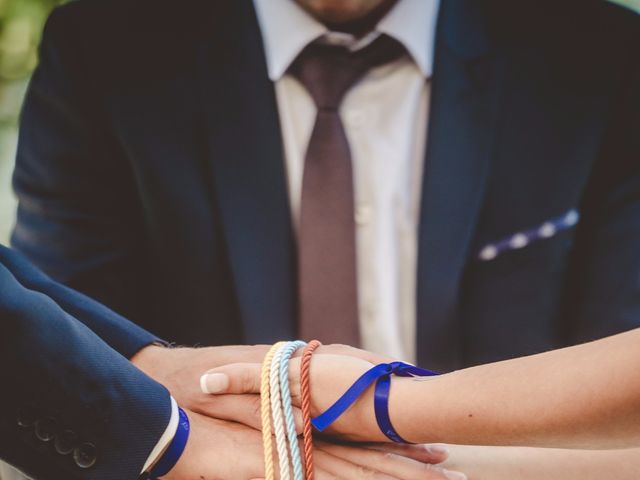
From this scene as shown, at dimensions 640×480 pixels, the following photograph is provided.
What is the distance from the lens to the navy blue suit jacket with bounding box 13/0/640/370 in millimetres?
1281

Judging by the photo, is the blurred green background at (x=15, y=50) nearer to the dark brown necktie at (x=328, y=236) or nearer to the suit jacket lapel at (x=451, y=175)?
the dark brown necktie at (x=328, y=236)

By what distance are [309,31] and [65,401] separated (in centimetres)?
71

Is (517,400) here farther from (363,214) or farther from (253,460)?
(363,214)

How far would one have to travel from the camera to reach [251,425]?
0.99 meters

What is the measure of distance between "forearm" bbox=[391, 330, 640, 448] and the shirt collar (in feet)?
1.99

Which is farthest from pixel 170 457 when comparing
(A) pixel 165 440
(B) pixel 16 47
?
(B) pixel 16 47

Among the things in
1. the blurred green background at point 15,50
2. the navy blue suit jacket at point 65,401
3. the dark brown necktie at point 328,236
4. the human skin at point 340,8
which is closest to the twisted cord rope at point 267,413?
the navy blue suit jacket at point 65,401

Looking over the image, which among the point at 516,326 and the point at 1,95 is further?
the point at 1,95

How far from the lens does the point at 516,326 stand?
1.36 meters

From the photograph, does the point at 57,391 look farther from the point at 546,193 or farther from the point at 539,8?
the point at 539,8

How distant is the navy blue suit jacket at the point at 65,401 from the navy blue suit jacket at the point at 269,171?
396 mm

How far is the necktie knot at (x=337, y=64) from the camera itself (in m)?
1.30

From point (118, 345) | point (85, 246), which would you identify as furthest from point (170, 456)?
point (85, 246)

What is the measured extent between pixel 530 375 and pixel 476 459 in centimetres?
16
